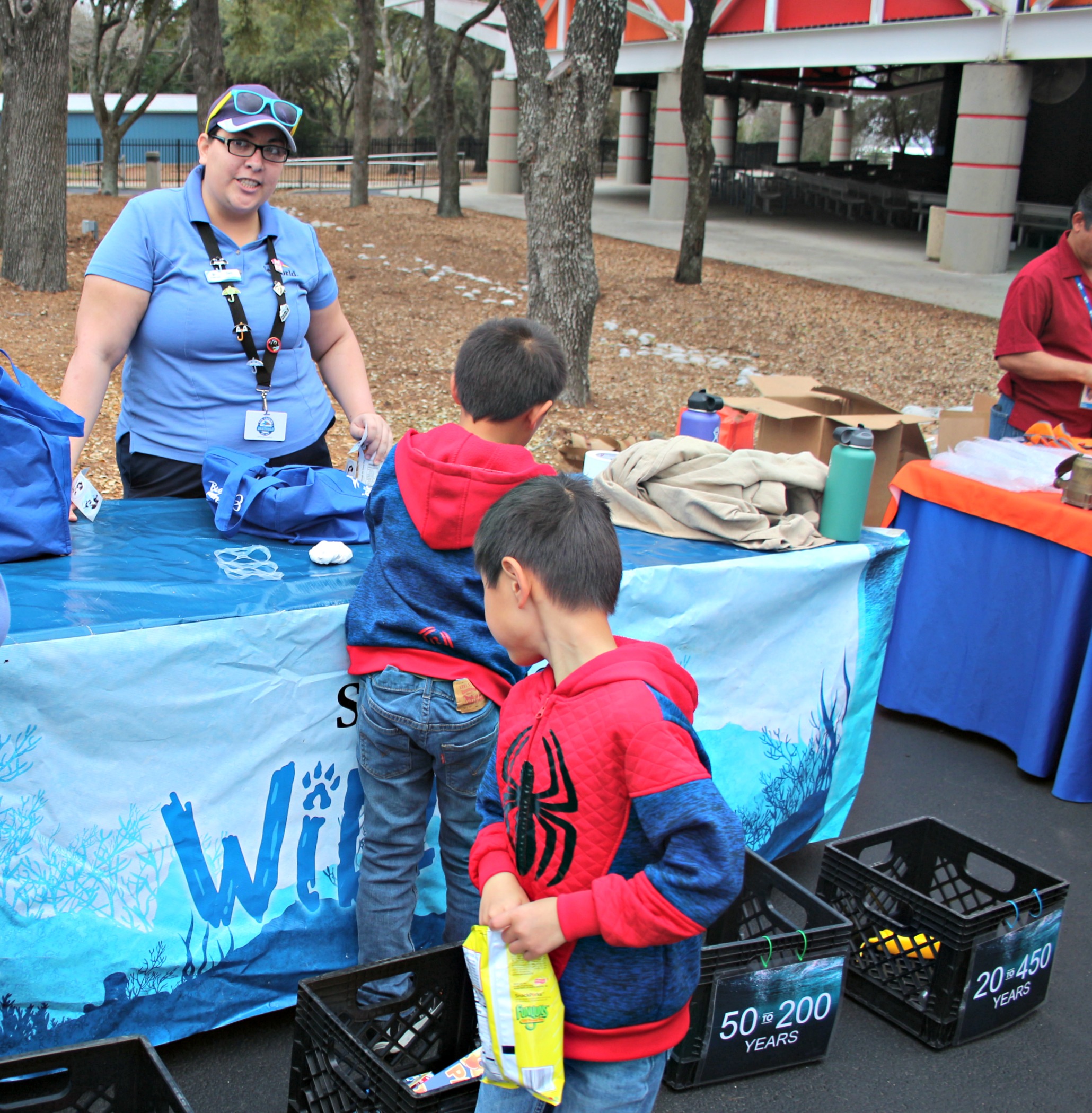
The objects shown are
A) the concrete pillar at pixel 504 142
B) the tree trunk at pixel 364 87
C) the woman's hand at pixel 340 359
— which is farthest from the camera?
the concrete pillar at pixel 504 142

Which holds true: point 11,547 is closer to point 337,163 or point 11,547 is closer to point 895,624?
point 895,624

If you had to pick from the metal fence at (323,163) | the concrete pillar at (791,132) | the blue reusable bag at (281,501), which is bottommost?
the blue reusable bag at (281,501)

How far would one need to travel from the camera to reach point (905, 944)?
2826 millimetres

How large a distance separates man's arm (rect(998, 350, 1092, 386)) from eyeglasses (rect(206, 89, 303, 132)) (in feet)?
9.13

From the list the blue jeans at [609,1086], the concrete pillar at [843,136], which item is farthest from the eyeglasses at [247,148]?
the concrete pillar at [843,136]

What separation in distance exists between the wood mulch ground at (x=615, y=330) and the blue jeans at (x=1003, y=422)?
302 centimetres

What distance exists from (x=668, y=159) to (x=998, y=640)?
17027 mm

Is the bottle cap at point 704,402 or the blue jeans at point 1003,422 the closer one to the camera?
the bottle cap at point 704,402

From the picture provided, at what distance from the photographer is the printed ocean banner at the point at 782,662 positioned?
3027 mm

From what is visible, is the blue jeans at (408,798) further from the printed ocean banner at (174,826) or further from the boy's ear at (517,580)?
the boy's ear at (517,580)

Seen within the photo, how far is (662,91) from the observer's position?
19484mm

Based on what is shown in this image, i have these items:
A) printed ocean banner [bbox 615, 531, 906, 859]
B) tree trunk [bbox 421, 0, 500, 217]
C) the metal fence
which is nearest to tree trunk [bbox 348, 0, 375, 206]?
tree trunk [bbox 421, 0, 500, 217]

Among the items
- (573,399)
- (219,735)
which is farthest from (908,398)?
(219,735)

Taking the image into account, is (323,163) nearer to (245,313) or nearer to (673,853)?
(245,313)
